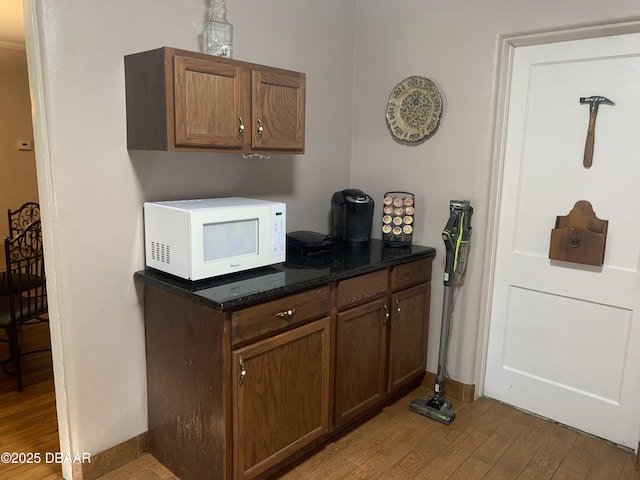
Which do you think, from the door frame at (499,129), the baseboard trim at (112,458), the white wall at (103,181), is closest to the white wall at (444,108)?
the door frame at (499,129)

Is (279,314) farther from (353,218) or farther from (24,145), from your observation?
(24,145)

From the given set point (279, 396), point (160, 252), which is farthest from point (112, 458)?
point (160, 252)

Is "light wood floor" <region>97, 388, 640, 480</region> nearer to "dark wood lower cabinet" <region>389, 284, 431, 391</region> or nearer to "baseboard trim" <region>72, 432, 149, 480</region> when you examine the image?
"baseboard trim" <region>72, 432, 149, 480</region>

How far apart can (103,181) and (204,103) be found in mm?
533

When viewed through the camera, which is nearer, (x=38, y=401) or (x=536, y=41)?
(x=536, y=41)

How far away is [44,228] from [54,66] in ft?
2.00

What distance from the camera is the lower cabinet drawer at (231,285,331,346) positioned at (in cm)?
189

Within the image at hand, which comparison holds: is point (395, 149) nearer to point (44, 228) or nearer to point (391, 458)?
point (391, 458)

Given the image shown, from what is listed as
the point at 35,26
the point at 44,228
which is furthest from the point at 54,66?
the point at 44,228

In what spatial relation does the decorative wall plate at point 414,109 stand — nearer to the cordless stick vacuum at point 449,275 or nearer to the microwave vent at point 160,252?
the cordless stick vacuum at point 449,275

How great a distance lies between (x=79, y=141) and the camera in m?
1.96

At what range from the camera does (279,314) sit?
2.02 m

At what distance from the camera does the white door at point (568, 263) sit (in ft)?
7.73

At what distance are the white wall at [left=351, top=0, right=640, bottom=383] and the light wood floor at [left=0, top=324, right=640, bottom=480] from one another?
369mm
